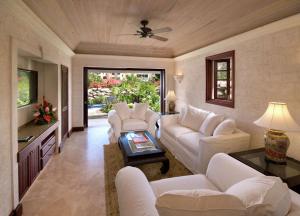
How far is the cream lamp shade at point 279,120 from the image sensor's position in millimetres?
2104

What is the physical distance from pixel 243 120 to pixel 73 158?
3.31 metres

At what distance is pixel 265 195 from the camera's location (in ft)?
3.53

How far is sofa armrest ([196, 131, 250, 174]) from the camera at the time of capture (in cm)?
271

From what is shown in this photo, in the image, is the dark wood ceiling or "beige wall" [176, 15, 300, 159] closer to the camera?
the dark wood ceiling

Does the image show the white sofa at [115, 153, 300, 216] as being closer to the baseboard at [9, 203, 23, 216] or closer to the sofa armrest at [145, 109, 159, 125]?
the baseboard at [9, 203, 23, 216]

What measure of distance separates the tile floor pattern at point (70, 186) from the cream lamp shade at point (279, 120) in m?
2.17

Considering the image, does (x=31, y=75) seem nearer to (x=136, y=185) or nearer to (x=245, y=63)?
(x=136, y=185)

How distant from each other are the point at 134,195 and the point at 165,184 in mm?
551

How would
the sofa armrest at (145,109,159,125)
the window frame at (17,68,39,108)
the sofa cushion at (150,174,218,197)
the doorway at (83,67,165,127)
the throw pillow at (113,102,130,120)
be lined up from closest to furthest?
the sofa cushion at (150,174,218,197) < the window frame at (17,68,39,108) < the sofa armrest at (145,109,159,125) < the throw pillow at (113,102,130,120) < the doorway at (83,67,165,127)

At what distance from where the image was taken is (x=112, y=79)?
7.03 m

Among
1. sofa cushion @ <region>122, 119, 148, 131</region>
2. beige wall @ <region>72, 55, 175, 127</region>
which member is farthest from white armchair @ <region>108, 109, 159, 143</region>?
beige wall @ <region>72, 55, 175, 127</region>

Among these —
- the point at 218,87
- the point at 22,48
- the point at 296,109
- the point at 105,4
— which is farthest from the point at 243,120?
the point at 22,48

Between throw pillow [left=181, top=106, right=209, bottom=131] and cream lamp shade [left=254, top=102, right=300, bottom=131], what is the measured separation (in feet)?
5.13

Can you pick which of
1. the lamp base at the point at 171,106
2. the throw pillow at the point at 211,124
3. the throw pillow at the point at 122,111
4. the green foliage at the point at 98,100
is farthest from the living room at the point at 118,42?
the green foliage at the point at 98,100
